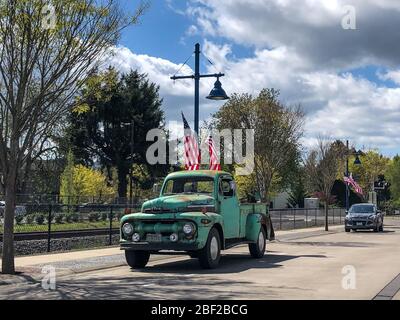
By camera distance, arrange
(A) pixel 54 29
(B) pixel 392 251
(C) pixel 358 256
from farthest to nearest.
Result: (B) pixel 392 251, (C) pixel 358 256, (A) pixel 54 29

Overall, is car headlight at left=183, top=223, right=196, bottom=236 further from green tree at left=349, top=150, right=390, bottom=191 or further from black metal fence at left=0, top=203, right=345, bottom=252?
green tree at left=349, top=150, right=390, bottom=191

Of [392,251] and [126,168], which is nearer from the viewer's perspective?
[392,251]

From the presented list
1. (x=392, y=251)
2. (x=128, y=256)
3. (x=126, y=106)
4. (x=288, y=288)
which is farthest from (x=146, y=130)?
(x=288, y=288)

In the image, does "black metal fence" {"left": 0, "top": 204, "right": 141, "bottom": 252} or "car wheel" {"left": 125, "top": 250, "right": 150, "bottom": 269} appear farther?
"black metal fence" {"left": 0, "top": 204, "right": 141, "bottom": 252}

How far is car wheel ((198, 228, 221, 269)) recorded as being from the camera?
13859mm

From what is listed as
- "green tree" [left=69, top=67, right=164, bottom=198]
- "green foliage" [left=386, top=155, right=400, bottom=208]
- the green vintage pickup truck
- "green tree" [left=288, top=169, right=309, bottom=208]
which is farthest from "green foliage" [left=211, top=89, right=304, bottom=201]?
"green foliage" [left=386, top=155, right=400, bottom=208]

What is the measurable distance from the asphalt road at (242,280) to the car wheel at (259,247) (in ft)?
0.77

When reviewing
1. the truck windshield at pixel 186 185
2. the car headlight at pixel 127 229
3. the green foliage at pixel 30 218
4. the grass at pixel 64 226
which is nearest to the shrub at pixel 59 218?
the grass at pixel 64 226

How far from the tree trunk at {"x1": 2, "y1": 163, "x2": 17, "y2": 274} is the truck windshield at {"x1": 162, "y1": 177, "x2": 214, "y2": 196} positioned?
4.10 meters

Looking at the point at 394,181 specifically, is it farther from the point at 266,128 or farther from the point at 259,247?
the point at 259,247

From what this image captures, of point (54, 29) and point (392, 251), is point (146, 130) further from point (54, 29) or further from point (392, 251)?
point (54, 29)

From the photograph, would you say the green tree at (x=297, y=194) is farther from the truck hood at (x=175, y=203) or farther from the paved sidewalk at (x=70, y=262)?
the truck hood at (x=175, y=203)

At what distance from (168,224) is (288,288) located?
3761mm
